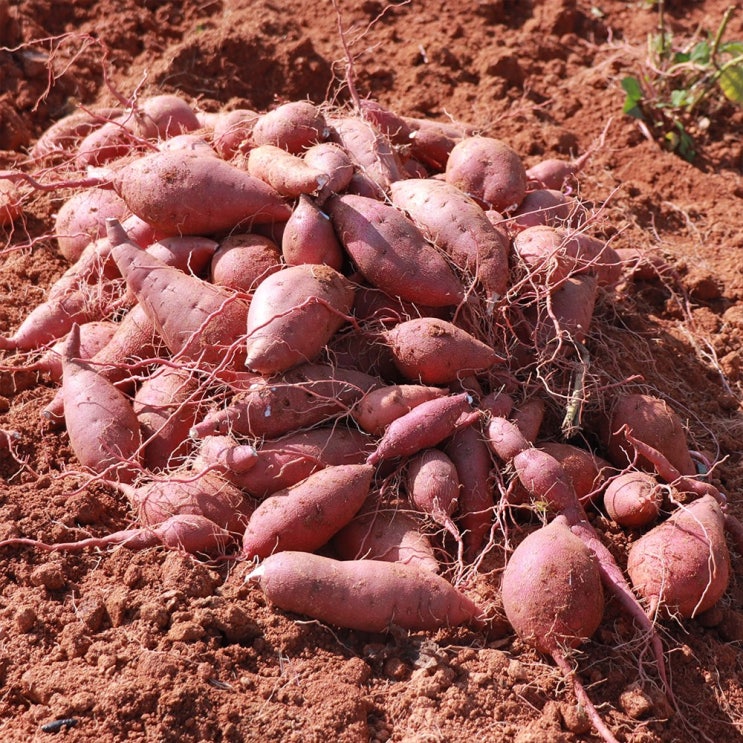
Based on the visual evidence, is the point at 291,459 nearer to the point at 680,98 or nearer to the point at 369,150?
the point at 369,150

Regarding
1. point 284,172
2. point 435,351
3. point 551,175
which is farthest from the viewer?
point 551,175

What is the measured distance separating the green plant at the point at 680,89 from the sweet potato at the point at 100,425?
343cm

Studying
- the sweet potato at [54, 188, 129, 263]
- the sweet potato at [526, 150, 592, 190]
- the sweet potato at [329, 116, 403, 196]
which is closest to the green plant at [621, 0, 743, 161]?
the sweet potato at [526, 150, 592, 190]

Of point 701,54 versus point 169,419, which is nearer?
point 169,419

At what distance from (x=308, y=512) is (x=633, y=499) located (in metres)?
1.03

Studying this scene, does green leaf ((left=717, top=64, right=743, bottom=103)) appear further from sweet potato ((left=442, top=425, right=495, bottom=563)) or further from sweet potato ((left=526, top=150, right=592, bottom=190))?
sweet potato ((left=442, top=425, right=495, bottom=563))

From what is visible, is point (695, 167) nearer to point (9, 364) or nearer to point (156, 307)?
point (156, 307)

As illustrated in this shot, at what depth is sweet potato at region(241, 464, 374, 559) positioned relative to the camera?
97.9 inches

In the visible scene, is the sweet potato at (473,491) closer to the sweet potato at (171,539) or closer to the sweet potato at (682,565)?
the sweet potato at (682,565)

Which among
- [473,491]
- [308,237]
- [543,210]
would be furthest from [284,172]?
[473,491]

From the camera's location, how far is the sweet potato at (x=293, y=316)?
2641mm

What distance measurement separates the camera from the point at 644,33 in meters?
5.60

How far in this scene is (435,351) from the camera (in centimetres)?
273

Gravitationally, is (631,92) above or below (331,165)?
below
